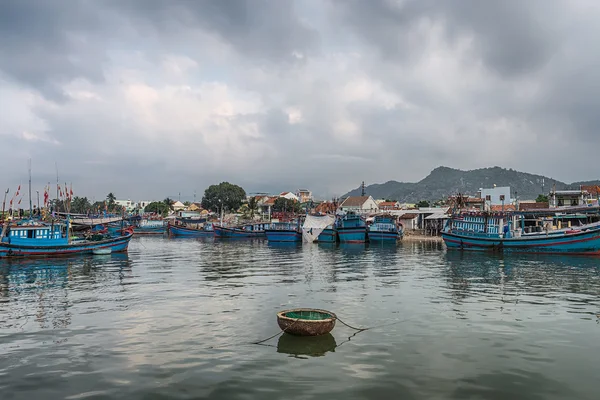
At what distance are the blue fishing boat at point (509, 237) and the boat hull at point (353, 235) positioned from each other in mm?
12385

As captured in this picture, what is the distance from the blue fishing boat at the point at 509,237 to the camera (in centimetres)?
3494

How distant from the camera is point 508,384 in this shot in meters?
8.34

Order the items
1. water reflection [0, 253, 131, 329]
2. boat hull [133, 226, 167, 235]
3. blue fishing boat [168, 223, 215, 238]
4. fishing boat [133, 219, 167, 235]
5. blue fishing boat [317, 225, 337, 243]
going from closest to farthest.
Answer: water reflection [0, 253, 131, 329], blue fishing boat [317, 225, 337, 243], blue fishing boat [168, 223, 215, 238], boat hull [133, 226, 167, 235], fishing boat [133, 219, 167, 235]

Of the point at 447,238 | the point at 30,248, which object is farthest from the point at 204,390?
the point at 447,238

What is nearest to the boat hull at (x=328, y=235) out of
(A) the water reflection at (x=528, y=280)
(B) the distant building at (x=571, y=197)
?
(A) the water reflection at (x=528, y=280)

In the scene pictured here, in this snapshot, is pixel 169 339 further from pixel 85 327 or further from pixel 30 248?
pixel 30 248

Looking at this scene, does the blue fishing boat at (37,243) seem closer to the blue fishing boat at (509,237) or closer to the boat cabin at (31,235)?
the boat cabin at (31,235)

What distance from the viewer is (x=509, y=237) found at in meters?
40.4

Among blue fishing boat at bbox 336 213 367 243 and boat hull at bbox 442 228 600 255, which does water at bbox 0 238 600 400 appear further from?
blue fishing boat at bbox 336 213 367 243

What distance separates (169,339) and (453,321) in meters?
8.73

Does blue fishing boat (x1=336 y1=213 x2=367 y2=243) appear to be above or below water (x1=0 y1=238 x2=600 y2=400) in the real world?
above

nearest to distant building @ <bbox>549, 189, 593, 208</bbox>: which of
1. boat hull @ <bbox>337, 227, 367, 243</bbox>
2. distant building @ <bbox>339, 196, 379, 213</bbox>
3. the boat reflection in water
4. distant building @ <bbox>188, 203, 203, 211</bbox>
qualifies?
boat hull @ <bbox>337, 227, 367, 243</bbox>

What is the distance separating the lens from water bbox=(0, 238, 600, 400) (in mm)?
8234

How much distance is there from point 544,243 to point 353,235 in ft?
84.4
